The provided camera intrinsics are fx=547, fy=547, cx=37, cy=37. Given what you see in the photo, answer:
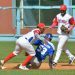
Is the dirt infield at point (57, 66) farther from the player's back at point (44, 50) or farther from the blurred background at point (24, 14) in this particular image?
the blurred background at point (24, 14)

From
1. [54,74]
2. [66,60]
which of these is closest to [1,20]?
[66,60]

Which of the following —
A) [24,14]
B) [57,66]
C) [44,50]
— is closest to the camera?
[44,50]

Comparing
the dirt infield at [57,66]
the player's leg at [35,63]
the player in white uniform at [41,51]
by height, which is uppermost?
the player in white uniform at [41,51]

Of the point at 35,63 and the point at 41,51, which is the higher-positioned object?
the point at 41,51

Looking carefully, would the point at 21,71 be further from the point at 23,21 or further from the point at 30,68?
the point at 23,21

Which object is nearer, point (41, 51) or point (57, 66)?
point (41, 51)

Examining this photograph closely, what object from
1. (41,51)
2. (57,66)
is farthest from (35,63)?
(57,66)

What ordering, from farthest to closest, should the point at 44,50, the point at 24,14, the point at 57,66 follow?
the point at 24,14 < the point at 57,66 < the point at 44,50

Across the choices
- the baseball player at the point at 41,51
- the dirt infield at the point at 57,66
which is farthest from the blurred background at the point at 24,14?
the baseball player at the point at 41,51

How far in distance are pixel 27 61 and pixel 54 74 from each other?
1540mm

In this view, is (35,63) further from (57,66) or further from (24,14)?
(24,14)

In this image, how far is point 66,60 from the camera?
1769 cm

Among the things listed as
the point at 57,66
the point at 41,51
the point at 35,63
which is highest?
the point at 41,51

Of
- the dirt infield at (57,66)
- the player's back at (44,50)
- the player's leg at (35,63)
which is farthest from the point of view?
the dirt infield at (57,66)
